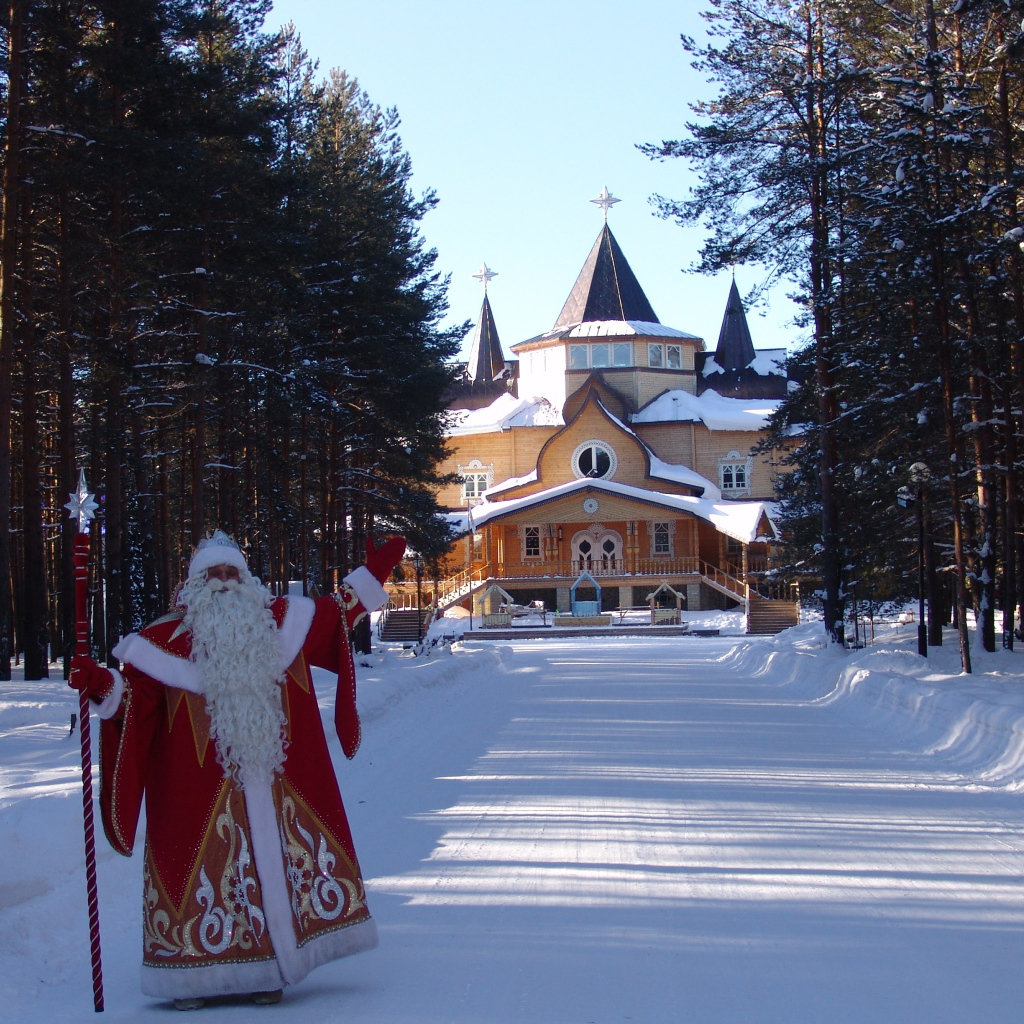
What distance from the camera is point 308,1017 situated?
425cm

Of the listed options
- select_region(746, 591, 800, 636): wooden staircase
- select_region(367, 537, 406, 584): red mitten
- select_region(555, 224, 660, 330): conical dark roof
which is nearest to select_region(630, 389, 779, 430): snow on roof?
select_region(555, 224, 660, 330): conical dark roof

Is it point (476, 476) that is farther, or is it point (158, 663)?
point (476, 476)

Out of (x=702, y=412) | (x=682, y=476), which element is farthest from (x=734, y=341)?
(x=682, y=476)

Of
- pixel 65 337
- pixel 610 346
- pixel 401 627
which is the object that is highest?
pixel 610 346

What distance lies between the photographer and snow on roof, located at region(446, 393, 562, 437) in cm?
5188

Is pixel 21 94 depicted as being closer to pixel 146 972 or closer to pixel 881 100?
pixel 881 100

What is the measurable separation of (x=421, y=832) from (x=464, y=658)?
16.8 m

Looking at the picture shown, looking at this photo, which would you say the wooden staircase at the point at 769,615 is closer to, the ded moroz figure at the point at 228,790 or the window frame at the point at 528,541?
the window frame at the point at 528,541

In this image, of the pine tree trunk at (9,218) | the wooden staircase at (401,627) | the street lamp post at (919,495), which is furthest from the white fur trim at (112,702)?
the wooden staircase at (401,627)

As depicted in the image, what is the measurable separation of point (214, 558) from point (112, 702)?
74cm

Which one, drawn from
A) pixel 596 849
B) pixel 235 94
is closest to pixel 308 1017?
pixel 596 849

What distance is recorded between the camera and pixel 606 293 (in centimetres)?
5375

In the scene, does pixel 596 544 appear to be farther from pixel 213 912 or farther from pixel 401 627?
pixel 213 912

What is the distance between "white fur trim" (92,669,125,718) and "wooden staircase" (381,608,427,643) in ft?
116
